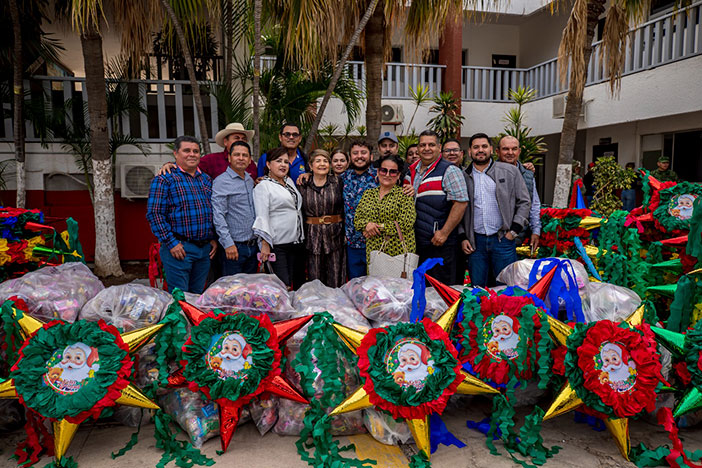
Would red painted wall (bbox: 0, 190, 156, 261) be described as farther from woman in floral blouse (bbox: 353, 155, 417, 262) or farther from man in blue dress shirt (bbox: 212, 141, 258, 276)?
woman in floral blouse (bbox: 353, 155, 417, 262)

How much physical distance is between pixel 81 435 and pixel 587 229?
3.75m

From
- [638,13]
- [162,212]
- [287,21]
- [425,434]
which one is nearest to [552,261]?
[425,434]

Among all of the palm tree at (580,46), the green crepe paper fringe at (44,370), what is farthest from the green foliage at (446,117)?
the green crepe paper fringe at (44,370)

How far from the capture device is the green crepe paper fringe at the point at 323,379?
2203 mm

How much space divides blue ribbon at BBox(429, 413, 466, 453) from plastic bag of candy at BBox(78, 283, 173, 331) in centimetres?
142

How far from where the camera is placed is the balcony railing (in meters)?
7.54

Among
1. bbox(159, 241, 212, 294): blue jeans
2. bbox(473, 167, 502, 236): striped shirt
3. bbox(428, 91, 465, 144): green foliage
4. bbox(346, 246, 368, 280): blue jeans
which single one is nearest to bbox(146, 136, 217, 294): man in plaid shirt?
bbox(159, 241, 212, 294): blue jeans

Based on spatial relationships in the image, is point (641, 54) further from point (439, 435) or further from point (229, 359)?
point (229, 359)

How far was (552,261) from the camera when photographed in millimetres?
2605

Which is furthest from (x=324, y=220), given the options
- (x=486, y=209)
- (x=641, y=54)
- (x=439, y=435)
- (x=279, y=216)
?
(x=641, y=54)

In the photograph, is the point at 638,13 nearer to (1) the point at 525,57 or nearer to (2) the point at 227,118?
(2) the point at 227,118

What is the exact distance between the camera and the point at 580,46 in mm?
7273

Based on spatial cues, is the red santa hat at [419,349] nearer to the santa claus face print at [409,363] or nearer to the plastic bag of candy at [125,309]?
the santa claus face print at [409,363]

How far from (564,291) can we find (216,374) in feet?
5.69
